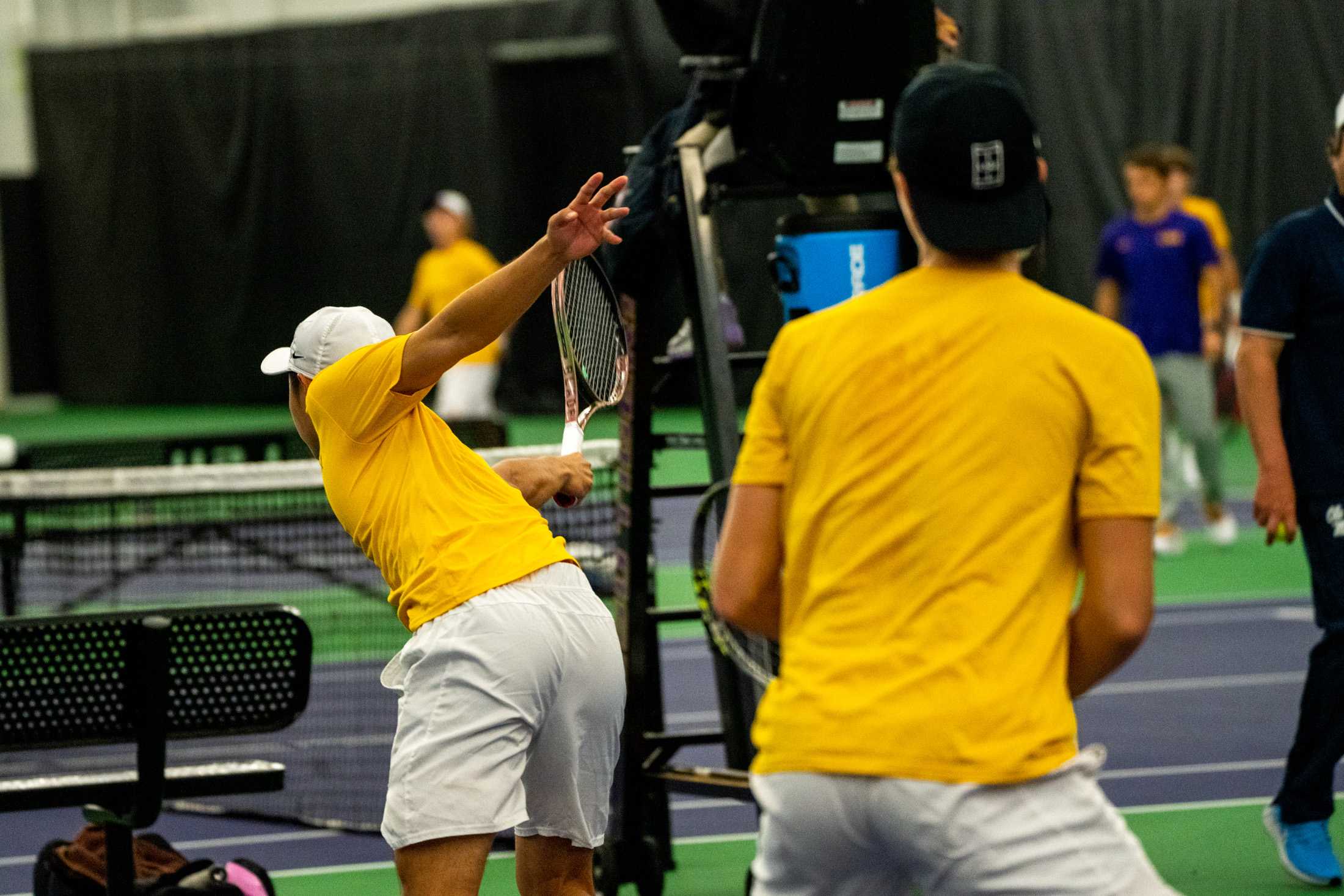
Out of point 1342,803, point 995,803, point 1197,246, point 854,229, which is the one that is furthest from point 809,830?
point 1197,246

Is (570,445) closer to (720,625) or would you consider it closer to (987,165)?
(720,625)

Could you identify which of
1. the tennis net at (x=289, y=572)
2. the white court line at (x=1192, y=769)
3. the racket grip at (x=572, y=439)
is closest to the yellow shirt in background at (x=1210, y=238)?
the tennis net at (x=289, y=572)

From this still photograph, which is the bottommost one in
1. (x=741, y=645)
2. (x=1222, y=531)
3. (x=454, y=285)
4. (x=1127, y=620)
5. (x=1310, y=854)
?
(x=1222, y=531)

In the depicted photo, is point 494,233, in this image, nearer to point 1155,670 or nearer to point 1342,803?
point 1155,670

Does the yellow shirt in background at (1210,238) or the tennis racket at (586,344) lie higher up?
the tennis racket at (586,344)

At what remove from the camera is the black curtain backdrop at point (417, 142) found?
17.4 m

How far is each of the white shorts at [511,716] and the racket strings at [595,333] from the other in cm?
59

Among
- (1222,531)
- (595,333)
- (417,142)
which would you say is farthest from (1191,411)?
(417,142)

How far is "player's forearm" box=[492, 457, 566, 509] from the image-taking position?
3.83 m

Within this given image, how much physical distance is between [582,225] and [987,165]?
1339mm

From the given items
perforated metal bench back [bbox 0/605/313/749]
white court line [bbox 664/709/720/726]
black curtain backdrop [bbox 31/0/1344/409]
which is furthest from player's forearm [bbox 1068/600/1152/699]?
black curtain backdrop [bbox 31/0/1344/409]

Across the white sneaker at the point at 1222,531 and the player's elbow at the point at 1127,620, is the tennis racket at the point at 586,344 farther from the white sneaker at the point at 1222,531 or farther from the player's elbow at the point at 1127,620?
the white sneaker at the point at 1222,531

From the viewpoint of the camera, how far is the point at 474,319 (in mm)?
3480

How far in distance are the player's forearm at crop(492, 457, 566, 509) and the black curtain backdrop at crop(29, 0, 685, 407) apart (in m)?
15.8
